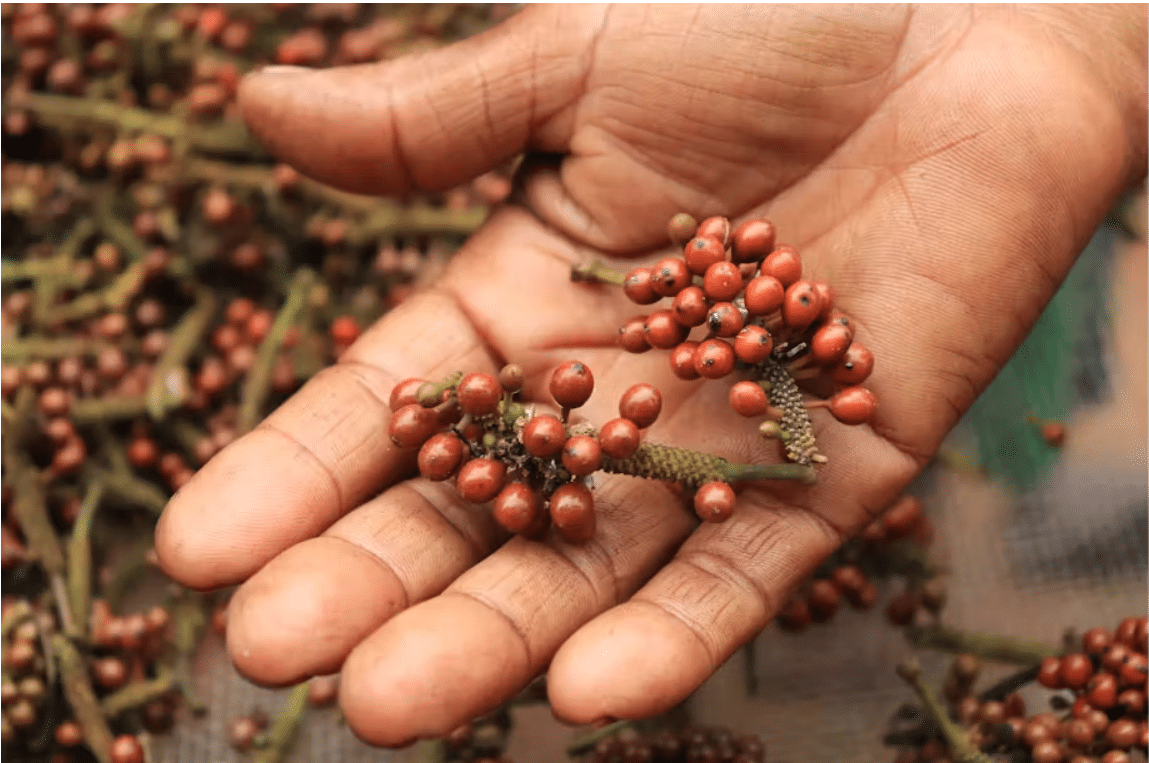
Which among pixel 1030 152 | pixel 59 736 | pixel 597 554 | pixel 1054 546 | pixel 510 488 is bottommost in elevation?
pixel 59 736

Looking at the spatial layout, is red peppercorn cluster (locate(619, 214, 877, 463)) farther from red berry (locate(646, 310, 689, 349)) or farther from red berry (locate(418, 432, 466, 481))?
red berry (locate(418, 432, 466, 481))

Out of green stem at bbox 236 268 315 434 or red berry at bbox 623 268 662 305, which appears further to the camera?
green stem at bbox 236 268 315 434

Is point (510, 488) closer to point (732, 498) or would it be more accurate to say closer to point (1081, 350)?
point (732, 498)

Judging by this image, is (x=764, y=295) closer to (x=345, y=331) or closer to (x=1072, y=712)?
(x=1072, y=712)

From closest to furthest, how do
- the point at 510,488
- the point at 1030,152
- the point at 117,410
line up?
the point at 510,488
the point at 1030,152
the point at 117,410

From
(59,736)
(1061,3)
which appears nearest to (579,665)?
(59,736)

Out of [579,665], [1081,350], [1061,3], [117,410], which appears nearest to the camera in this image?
[579,665]

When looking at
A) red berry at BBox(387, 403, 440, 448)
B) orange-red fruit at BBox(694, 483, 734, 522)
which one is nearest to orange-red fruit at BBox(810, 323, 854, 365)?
orange-red fruit at BBox(694, 483, 734, 522)
